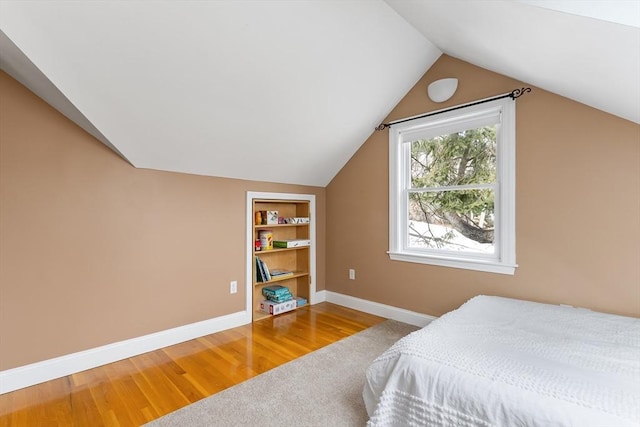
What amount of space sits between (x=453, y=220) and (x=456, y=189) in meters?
0.29

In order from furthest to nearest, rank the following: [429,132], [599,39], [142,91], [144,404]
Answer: [429,132] < [142,91] < [144,404] < [599,39]

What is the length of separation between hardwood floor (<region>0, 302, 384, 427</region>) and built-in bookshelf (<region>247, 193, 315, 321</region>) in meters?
0.55

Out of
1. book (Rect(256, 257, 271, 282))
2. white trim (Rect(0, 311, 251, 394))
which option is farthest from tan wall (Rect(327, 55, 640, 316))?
white trim (Rect(0, 311, 251, 394))

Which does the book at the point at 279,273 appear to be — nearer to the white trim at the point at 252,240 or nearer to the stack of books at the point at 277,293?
the stack of books at the point at 277,293

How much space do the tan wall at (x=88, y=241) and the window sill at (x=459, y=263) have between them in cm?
178

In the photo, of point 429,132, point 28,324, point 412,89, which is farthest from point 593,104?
point 28,324

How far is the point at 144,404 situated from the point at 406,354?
4.95 ft

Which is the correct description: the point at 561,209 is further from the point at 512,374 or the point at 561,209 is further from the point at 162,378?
the point at 162,378

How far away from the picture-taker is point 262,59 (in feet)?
6.36

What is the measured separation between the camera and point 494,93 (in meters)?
2.38

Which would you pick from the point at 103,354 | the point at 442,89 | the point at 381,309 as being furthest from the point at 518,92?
the point at 103,354

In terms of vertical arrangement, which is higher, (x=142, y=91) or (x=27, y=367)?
(x=142, y=91)

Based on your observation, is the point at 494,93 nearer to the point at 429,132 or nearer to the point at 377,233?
the point at 429,132

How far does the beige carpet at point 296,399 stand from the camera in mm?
1552
